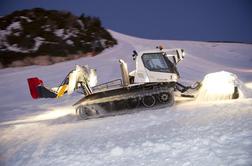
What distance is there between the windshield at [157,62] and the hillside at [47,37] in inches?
797

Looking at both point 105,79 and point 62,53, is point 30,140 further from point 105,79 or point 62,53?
point 62,53

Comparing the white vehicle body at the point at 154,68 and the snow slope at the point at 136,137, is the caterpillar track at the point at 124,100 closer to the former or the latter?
the white vehicle body at the point at 154,68

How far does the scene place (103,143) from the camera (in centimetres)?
726

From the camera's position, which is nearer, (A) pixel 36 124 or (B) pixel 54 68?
(A) pixel 36 124

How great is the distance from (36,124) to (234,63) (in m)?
26.5

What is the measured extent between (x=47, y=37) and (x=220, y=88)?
1036 inches

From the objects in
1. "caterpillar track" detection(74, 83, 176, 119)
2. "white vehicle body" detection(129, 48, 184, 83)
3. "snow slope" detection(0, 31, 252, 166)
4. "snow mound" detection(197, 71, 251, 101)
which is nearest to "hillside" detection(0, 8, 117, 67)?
"snow slope" detection(0, 31, 252, 166)

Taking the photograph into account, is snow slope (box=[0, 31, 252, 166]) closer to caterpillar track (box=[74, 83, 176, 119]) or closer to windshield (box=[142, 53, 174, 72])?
caterpillar track (box=[74, 83, 176, 119])

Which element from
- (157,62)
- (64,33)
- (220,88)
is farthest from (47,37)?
(220,88)

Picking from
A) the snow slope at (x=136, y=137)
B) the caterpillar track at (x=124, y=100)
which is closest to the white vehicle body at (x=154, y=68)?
the caterpillar track at (x=124, y=100)

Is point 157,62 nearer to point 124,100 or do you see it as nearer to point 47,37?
point 124,100

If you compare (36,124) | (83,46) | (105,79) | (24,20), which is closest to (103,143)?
(36,124)

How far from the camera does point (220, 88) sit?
1142cm

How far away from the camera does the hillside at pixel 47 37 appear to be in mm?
30528
